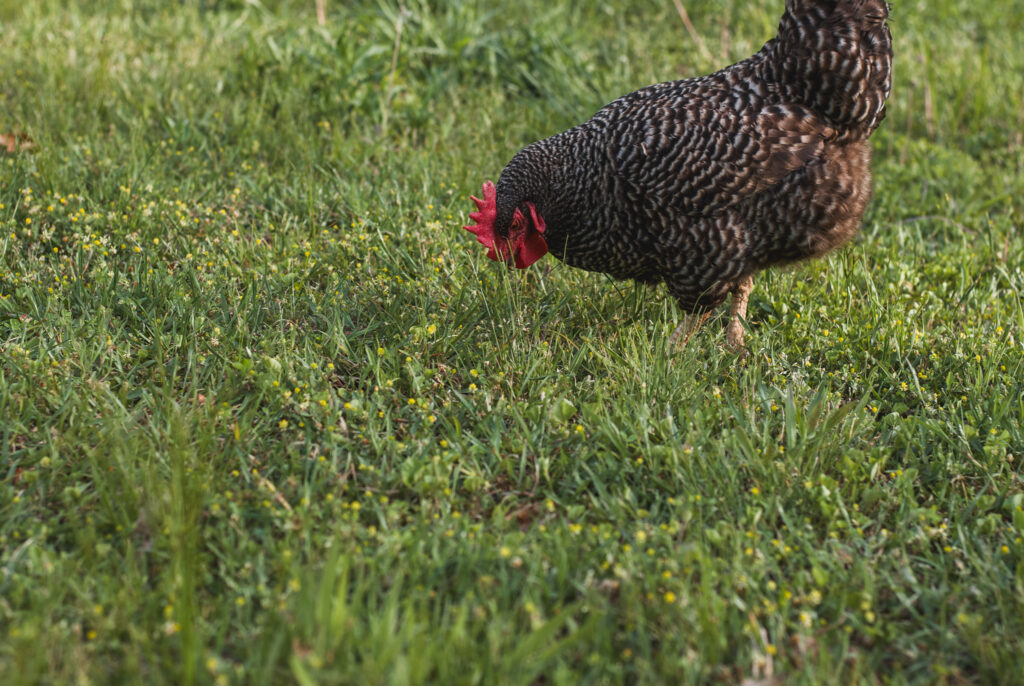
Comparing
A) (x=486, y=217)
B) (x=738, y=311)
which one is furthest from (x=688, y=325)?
(x=486, y=217)

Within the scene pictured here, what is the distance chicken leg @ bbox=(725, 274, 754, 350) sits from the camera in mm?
3877

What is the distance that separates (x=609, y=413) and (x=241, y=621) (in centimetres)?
150

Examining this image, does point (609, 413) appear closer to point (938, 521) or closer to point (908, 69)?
point (938, 521)

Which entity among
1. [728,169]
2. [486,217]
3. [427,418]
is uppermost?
[728,169]

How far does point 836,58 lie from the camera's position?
350cm

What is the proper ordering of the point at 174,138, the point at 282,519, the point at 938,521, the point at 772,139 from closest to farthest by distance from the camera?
the point at 282,519 < the point at 938,521 < the point at 772,139 < the point at 174,138

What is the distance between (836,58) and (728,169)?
63cm

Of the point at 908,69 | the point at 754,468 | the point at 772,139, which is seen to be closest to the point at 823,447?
the point at 754,468

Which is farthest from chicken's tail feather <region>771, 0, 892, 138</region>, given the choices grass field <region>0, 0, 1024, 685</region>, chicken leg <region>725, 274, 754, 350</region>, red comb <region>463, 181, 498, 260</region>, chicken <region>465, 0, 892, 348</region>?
red comb <region>463, 181, 498, 260</region>

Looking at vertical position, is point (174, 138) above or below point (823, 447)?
above

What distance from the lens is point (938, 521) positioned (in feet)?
9.34

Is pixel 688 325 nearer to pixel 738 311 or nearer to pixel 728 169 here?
pixel 738 311

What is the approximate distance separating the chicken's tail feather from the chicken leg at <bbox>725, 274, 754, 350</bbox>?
0.79m

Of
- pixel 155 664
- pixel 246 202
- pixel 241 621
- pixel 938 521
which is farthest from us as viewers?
pixel 246 202
